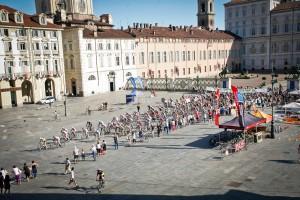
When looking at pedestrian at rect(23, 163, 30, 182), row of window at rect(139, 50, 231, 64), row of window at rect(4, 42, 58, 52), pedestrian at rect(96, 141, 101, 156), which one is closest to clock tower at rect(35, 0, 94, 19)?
row of window at rect(139, 50, 231, 64)

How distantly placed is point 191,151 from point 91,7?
65.1 metres

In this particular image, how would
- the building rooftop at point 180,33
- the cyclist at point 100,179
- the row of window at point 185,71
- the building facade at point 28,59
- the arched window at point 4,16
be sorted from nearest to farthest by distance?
the cyclist at point 100,179
the arched window at point 4,16
the building facade at point 28,59
the building rooftop at point 180,33
the row of window at point 185,71

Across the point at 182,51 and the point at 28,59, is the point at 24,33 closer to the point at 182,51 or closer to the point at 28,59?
the point at 28,59

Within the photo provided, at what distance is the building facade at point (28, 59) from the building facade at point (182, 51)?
18852 mm

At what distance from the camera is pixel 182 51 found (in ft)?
274

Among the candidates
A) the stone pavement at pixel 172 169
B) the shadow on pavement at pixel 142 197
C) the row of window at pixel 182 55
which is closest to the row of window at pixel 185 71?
the row of window at pixel 182 55

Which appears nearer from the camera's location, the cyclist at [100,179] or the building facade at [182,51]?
the cyclist at [100,179]

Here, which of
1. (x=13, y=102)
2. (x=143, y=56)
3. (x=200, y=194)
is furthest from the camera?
(x=143, y=56)

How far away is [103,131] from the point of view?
32.4 metres

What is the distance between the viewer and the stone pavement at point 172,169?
59.2 ft

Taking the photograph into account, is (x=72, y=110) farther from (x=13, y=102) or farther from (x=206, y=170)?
(x=206, y=170)

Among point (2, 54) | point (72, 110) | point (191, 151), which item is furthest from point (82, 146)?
point (2, 54)

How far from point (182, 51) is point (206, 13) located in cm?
3412

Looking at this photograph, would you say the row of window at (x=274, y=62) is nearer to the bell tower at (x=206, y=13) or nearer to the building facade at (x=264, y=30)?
the building facade at (x=264, y=30)
